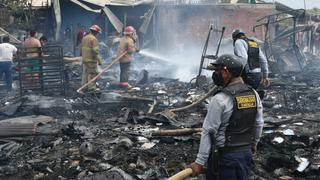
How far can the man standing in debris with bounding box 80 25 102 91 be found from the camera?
39.6ft

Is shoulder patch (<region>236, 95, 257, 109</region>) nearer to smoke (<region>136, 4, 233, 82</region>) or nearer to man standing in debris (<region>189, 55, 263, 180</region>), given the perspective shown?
man standing in debris (<region>189, 55, 263, 180</region>)

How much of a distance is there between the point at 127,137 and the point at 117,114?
2.41 metres

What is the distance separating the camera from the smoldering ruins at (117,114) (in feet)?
19.5

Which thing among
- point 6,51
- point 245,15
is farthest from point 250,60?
point 245,15

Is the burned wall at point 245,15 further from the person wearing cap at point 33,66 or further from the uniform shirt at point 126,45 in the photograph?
the person wearing cap at point 33,66

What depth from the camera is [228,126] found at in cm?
387

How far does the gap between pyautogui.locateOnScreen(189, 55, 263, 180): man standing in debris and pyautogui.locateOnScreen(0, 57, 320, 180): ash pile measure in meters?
1.57

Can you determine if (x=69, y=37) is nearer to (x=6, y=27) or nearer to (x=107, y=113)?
(x=6, y=27)

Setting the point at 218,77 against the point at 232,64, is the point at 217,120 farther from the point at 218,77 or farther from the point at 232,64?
the point at 232,64

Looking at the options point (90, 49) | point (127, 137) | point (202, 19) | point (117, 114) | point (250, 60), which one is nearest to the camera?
point (127, 137)

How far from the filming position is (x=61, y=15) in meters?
20.8

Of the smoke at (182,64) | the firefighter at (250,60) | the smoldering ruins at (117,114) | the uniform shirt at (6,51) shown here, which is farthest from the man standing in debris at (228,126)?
the smoke at (182,64)

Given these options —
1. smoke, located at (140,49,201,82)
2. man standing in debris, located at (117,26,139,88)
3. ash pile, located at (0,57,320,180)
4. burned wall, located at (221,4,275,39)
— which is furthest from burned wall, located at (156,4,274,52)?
ash pile, located at (0,57,320,180)

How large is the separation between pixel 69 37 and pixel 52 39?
3.91 feet
